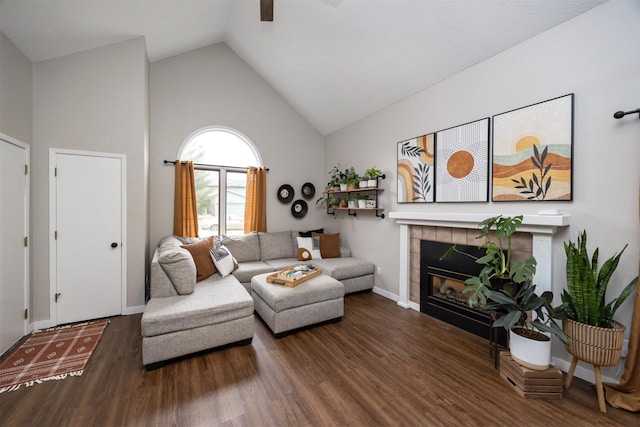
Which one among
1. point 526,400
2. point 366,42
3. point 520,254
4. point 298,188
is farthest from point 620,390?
point 298,188

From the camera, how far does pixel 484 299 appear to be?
195 cm

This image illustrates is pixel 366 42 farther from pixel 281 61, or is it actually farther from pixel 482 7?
pixel 281 61

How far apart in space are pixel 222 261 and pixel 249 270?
19.2 inches

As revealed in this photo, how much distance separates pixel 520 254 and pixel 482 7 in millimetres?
2223

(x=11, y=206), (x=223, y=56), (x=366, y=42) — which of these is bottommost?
(x=11, y=206)

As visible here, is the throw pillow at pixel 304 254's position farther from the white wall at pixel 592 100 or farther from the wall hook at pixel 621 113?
the wall hook at pixel 621 113

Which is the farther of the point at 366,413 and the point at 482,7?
the point at 482,7

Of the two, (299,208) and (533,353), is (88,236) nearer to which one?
(299,208)

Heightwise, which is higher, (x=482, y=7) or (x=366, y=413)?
(x=482, y=7)

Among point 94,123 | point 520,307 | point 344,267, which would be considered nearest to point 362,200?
point 344,267

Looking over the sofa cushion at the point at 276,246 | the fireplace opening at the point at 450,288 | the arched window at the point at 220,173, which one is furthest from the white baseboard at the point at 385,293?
the arched window at the point at 220,173

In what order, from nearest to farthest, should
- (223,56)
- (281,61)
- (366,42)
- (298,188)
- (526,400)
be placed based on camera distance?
(526,400) → (366,42) → (281,61) → (223,56) → (298,188)

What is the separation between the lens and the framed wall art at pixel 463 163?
2594mm

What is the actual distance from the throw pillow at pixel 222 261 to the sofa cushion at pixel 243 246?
683 millimetres
